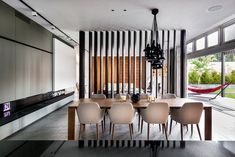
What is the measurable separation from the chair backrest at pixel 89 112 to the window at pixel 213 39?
488 cm

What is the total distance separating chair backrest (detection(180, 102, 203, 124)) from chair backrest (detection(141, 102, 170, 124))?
321 mm

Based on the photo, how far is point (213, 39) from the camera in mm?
6016

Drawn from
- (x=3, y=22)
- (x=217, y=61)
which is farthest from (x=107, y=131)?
(x=217, y=61)

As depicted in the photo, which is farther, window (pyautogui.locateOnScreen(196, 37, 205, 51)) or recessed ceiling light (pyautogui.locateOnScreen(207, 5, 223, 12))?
window (pyautogui.locateOnScreen(196, 37, 205, 51))

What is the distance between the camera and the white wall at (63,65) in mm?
6090

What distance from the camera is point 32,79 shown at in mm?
4625

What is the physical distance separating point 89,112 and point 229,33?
4892 millimetres

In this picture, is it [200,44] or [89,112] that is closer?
[89,112]

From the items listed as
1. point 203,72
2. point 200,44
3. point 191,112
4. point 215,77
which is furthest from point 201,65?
point 191,112

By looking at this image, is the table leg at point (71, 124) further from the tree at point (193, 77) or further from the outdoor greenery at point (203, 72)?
the tree at point (193, 77)

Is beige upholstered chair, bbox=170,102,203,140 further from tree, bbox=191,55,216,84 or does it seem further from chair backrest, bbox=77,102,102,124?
tree, bbox=191,55,216,84

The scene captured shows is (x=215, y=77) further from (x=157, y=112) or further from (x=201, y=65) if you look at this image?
(x=157, y=112)

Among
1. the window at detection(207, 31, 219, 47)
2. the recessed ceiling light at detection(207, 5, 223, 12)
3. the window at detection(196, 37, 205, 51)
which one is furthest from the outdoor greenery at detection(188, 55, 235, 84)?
the recessed ceiling light at detection(207, 5, 223, 12)

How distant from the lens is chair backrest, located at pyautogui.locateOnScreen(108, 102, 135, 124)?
3.21 meters
